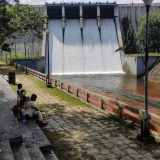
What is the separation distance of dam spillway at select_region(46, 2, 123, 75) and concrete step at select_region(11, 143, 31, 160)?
120 feet

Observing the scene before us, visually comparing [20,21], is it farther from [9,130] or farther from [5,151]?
[5,151]

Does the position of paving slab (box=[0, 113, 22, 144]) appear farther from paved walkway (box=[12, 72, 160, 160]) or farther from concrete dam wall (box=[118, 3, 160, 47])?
concrete dam wall (box=[118, 3, 160, 47])

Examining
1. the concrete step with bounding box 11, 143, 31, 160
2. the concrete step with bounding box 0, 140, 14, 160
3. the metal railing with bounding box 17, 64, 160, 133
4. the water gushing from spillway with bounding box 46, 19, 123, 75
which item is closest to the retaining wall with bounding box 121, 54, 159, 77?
the water gushing from spillway with bounding box 46, 19, 123, 75

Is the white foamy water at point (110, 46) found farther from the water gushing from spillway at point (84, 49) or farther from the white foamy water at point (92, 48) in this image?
the white foamy water at point (92, 48)

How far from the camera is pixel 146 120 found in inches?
299

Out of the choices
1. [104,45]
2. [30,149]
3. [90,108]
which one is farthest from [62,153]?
[104,45]

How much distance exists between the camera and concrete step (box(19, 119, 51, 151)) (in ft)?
21.6

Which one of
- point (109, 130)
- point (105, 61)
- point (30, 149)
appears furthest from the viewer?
point (105, 61)

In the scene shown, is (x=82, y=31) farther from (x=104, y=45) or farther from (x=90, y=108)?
(x=90, y=108)

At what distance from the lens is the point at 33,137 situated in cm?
721

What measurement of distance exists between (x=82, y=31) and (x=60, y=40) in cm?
529

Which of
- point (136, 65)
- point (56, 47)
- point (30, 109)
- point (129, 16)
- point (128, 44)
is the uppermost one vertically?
point (129, 16)

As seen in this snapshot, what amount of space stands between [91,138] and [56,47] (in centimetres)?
4114

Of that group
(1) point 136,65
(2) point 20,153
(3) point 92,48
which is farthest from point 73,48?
(2) point 20,153
